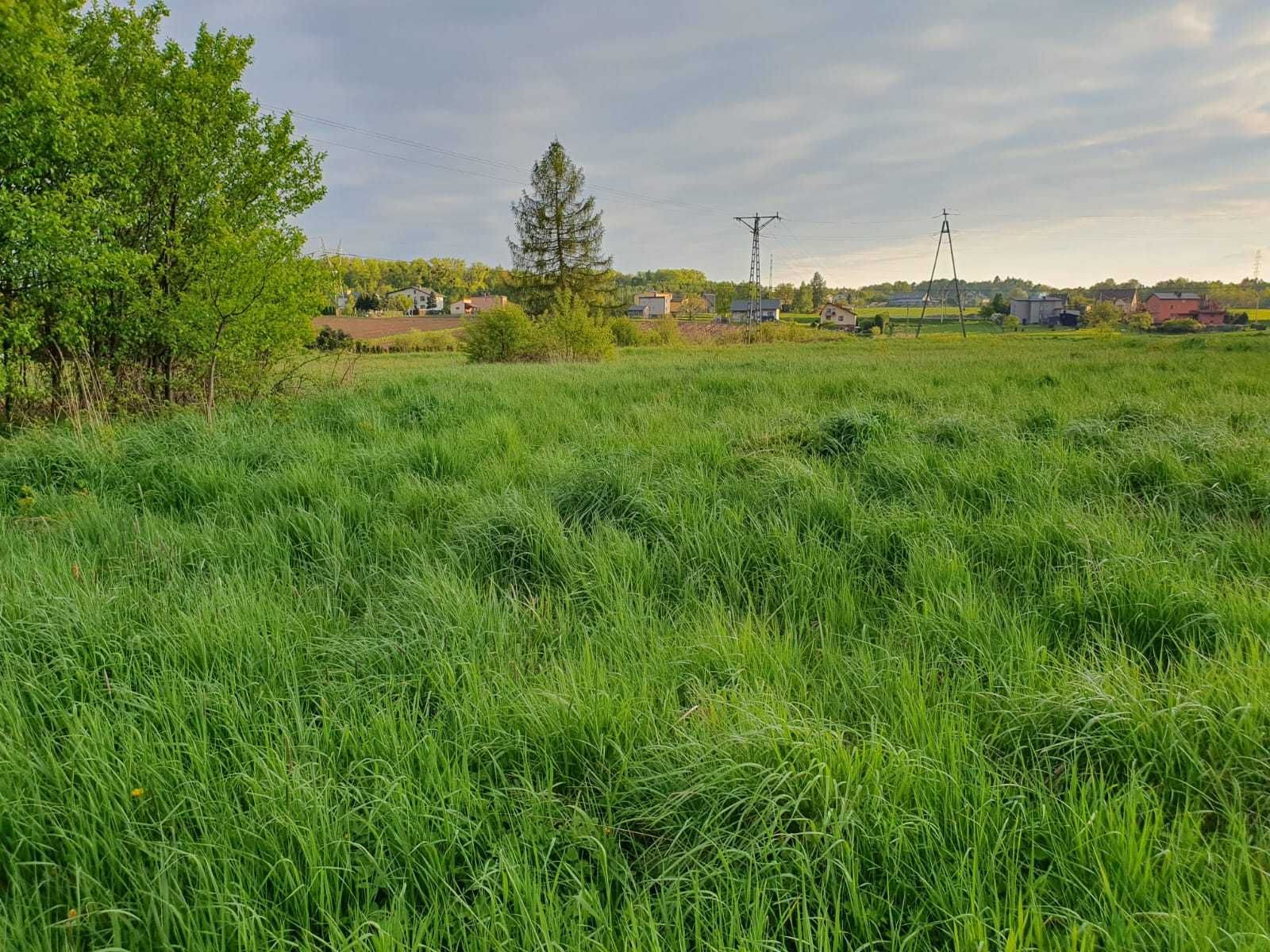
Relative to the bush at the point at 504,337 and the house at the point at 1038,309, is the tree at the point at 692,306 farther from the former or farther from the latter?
the bush at the point at 504,337

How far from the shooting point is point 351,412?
23.4 feet

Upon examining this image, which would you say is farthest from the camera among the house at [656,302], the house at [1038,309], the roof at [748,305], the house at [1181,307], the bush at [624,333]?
the house at [656,302]

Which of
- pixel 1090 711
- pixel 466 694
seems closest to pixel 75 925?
pixel 466 694

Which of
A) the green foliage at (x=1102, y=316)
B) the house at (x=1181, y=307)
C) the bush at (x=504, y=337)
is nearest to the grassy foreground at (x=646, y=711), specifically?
the bush at (x=504, y=337)

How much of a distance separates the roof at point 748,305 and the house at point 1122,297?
165 feet

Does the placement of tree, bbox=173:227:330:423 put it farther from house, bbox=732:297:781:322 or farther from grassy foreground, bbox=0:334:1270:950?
house, bbox=732:297:781:322

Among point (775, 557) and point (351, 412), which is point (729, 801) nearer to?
point (775, 557)

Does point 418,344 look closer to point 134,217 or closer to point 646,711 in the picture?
point 134,217

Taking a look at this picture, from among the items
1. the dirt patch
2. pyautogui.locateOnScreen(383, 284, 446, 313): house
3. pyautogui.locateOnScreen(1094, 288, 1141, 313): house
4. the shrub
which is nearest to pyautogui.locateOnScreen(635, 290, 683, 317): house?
pyautogui.locateOnScreen(383, 284, 446, 313): house

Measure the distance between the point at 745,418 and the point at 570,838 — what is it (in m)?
5.52

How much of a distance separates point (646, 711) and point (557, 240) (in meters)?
45.6

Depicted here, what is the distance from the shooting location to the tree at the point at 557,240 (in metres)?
42.8

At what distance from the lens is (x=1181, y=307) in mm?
84938

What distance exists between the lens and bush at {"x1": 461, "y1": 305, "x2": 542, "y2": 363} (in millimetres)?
25172
